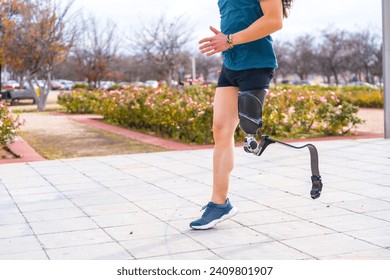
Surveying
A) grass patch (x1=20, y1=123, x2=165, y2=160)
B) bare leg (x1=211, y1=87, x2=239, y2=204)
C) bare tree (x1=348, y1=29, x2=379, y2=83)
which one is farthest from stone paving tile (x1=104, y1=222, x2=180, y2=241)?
bare tree (x1=348, y1=29, x2=379, y2=83)

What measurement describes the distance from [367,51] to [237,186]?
51.8 m

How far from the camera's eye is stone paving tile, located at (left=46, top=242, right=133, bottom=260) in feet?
13.7

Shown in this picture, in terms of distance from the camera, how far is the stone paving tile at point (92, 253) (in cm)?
418

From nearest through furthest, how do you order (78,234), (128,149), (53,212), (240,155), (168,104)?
1. (78,234)
2. (53,212)
3. (240,155)
4. (128,149)
5. (168,104)

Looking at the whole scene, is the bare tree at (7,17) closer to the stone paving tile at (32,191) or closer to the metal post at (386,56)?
the metal post at (386,56)

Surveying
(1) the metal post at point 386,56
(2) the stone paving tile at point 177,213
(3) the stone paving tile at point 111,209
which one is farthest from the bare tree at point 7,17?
(2) the stone paving tile at point 177,213

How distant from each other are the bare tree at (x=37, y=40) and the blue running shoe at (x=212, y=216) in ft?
76.4

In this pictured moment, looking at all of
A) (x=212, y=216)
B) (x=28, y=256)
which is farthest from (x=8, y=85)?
(x=28, y=256)

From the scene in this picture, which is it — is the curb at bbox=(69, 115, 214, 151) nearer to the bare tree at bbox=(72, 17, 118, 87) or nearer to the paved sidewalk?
the paved sidewalk

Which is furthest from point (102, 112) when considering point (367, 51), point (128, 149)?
point (367, 51)

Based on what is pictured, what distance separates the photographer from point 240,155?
9.32 metres

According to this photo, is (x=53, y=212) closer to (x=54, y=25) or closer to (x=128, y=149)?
(x=128, y=149)

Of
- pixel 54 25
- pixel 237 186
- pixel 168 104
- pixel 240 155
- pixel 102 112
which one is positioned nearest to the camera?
pixel 237 186

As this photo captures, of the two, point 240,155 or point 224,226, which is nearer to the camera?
point 224,226
